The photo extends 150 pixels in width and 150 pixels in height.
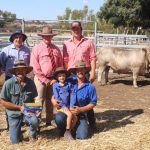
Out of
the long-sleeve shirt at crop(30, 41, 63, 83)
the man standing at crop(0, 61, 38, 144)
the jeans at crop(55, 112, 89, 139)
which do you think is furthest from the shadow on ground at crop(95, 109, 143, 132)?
the man standing at crop(0, 61, 38, 144)

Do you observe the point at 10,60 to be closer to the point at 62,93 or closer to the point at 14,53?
the point at 14,53

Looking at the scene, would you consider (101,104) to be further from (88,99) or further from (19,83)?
(19,83)

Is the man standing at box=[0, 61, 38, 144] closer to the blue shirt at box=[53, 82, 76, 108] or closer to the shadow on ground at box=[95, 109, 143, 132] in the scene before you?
the blue shirt at box=[53, 82, 76, 108]

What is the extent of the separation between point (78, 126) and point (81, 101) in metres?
0.39

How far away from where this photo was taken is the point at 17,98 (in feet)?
20.2

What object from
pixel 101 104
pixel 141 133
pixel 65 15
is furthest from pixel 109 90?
pixel 65 15

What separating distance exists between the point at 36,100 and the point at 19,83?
1.29 ft

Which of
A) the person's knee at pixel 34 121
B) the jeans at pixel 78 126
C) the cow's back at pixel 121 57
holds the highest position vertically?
the cow's back at pixel 121 57

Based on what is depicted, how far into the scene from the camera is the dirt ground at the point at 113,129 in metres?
6.01

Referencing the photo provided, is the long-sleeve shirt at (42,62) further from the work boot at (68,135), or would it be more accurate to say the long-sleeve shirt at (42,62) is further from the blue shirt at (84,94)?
the work boot at (68,135)

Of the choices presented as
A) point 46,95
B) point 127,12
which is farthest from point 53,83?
point 127,12

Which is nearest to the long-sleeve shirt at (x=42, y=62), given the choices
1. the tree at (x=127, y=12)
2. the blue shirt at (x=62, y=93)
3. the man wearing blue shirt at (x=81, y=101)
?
the blue shirt at (x=62, y=93)

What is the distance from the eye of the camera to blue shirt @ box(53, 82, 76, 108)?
21.3ft

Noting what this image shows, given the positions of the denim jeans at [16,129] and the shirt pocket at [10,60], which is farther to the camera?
the shirt pocket at [10,60]
